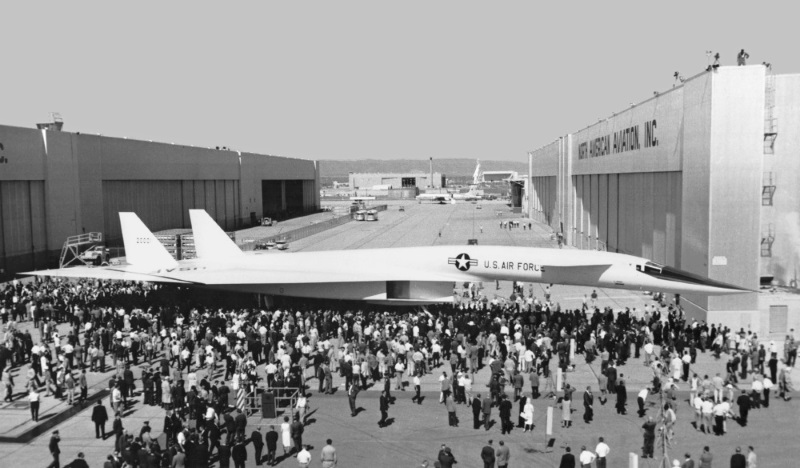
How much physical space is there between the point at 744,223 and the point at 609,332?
25.8ft

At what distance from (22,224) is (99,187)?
8517 mm

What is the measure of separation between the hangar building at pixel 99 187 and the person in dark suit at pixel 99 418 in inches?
1182

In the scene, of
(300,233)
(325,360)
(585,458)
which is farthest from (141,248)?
(300,233)

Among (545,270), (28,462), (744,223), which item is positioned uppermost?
(744,223)

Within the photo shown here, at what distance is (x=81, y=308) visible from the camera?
89.8 ft

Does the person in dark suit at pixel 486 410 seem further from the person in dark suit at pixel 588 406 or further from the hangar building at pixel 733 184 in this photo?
the hangar building at pixel 733 184

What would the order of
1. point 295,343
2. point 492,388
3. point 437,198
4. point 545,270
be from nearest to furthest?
point 492,388
point 295,343
point 545,270
point 437,198

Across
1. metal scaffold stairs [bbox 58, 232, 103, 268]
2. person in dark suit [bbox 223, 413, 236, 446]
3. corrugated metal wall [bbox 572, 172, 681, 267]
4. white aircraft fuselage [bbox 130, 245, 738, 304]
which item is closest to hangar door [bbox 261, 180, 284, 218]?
metal scaffold stairs [bbox 58, 232, 103, 268]

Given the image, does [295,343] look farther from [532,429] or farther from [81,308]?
[81,308]

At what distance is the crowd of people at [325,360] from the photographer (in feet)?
52.1

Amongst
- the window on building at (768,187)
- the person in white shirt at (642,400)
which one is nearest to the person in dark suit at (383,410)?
the person in white shirt at (642,400)

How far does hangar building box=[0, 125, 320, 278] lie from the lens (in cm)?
4262

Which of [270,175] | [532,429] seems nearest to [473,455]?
[532,429]

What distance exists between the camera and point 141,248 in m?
32.7
